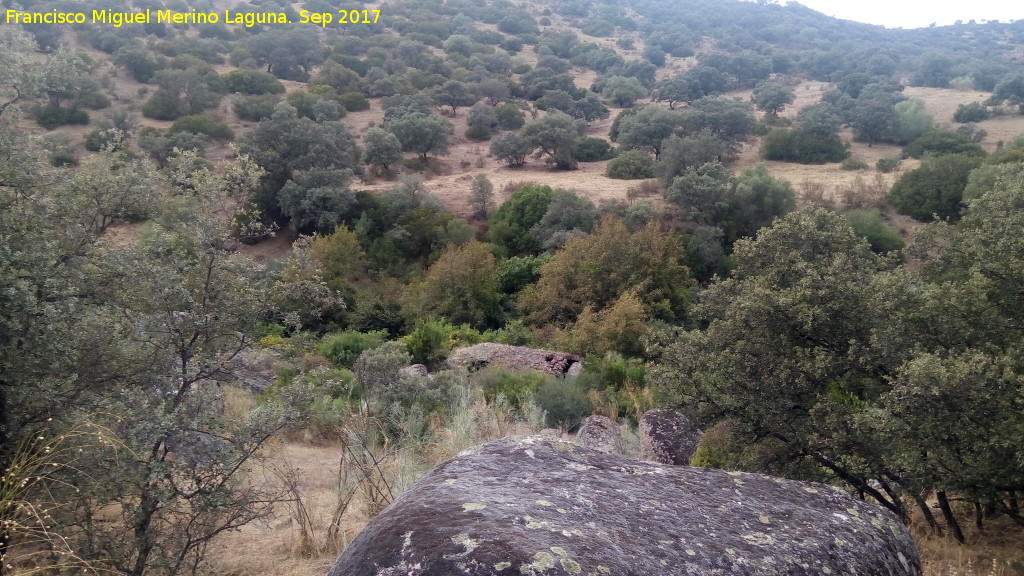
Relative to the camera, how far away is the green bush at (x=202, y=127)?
37.0 m

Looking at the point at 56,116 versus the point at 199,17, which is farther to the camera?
the point at 199,17

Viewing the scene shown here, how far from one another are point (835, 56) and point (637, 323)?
77999 mm

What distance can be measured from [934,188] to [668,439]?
28.2 metres

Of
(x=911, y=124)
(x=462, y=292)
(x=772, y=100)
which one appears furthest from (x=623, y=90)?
(x=462, y=292)

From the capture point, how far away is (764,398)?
626cm

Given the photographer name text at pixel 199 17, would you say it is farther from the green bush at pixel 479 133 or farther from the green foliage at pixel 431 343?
the green foliage at pixel 431 343

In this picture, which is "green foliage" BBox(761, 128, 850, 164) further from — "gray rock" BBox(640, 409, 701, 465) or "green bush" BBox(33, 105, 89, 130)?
"green bush" BBox(33, 105, 89, 130)

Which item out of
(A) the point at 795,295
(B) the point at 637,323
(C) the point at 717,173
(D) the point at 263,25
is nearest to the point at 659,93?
(C) the point at 717,173

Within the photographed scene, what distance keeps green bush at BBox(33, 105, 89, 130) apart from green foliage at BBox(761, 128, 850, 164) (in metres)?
40.2

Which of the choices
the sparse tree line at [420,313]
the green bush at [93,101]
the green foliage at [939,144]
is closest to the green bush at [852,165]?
the green foliage at [939,144]

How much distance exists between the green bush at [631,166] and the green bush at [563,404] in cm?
2625

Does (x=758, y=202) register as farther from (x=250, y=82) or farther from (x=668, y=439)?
(x=250, y=82)

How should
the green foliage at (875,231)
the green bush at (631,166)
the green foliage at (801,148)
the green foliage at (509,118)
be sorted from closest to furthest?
1. the green foliage at (875,231)
2. the green bush at (631,166)
3. the green foliage at (801,148)
4. the green foliage at (509,118)

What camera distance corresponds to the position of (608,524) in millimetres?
2543
